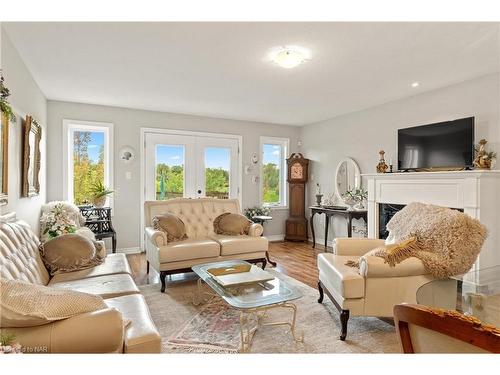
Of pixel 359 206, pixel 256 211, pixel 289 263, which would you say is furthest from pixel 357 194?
pixel 256 211

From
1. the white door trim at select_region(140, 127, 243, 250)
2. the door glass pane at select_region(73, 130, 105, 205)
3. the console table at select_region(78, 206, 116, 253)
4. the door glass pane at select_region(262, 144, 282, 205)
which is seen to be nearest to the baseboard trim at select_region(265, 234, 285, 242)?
the door glass pane at select_region(262, 144, 282, 205)

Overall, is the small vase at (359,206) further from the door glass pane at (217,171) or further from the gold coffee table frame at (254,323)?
the gold coffee table frame at (254,323)

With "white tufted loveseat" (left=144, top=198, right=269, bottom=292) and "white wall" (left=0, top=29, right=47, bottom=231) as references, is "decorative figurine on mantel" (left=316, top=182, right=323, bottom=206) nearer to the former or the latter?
"white tufted loveseat" (left=144, top=198, right=269, bottom=292)

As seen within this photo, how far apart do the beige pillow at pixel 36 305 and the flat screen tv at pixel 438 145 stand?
3838 millimetres

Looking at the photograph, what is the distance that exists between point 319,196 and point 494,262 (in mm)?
2748

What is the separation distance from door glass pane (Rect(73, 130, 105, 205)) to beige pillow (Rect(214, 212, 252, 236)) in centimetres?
214

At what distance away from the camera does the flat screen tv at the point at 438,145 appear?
3395 mm

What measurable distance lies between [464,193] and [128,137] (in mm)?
4701

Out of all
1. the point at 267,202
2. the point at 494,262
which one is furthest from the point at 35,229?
the point at 494,262

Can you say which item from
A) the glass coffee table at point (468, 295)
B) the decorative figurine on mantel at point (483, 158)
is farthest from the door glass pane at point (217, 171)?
the glass coffee table at point (468, 295)

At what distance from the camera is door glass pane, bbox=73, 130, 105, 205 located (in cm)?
471

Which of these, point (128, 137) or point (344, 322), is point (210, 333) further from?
point (128, 137)

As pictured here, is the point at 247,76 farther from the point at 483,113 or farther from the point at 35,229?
the point at 35,229
